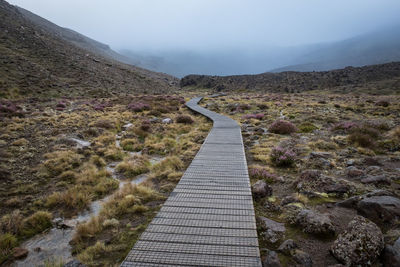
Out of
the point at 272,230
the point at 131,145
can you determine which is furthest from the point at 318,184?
the point at 131,145

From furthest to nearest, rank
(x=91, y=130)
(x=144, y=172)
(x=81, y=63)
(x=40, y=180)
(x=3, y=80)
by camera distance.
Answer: (x=81, y=63), (x=3, y=80), (x=91, y=130), (x=144, y=172), (x=40, y=180)

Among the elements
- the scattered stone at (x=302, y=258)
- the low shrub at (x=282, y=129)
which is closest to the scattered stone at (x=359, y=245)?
the scattered stone at (x=302, y=258)

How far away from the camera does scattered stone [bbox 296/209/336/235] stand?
458cm

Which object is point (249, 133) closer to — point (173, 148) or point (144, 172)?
point (173, 148)

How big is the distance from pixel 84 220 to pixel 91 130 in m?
10.4

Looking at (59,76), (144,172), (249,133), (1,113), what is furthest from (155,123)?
(59,76)

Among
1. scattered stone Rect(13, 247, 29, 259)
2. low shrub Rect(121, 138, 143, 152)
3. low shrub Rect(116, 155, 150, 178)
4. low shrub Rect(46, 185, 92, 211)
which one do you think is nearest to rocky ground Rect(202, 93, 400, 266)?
low shrub Rect(116, 155, 150, 178)

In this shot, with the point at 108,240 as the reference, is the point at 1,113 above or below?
above

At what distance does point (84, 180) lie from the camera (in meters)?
8.04

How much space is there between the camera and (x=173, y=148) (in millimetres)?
12180

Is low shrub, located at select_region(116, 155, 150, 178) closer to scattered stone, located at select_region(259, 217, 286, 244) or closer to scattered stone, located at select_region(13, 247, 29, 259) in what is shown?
scattered stone, located at select_region(13, 247, 29, 259)

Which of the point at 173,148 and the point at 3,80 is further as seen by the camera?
the point at 3,80

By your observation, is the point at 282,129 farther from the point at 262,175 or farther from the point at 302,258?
the point at 302,258

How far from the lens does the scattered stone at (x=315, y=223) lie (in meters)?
4.58
